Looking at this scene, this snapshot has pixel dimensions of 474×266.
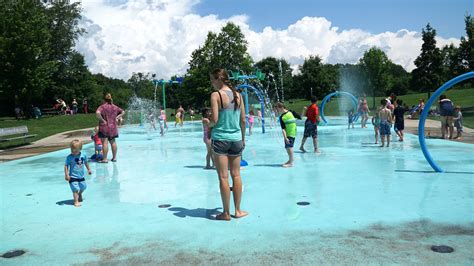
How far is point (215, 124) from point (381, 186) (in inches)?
141

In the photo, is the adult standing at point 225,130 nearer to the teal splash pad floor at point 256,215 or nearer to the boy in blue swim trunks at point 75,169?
the teal splash pad floor at point 256,215

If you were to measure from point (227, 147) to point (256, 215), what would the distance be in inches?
43.5

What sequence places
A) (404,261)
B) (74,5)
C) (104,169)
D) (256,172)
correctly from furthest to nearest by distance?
1. (74,5)
2. (104,169)
3. (256,172)
4. (404,261)

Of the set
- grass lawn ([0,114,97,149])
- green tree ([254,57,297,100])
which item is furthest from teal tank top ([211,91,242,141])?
green tree ([254,57,297,100])

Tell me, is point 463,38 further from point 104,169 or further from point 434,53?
point 104,169

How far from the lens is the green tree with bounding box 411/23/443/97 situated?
4194cm

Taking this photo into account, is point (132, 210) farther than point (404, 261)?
Yes

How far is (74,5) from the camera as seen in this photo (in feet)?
155

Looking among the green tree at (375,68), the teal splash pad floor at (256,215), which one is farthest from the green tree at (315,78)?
the teal splash pad floor at (256,215)

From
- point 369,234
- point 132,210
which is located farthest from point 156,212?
point 369,234

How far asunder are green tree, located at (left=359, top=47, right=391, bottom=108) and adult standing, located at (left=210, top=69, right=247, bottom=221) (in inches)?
2006

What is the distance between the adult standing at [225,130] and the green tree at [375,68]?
167ft

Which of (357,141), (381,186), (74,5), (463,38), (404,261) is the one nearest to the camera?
(404,261)

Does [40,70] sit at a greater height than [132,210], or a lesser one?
greater
